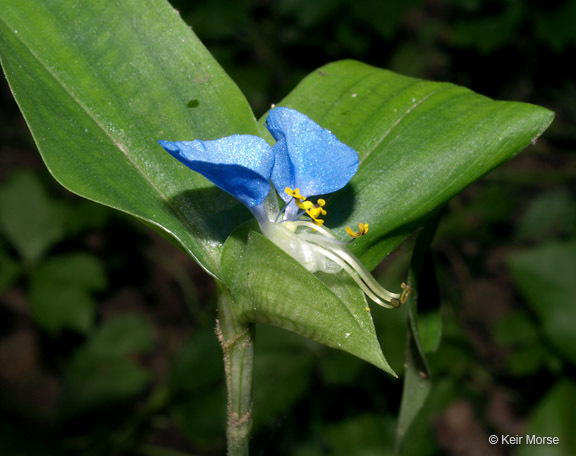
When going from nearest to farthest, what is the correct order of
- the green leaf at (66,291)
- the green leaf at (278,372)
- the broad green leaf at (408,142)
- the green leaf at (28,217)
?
the broad green leaf at (408,142)
the green leaf at (278,372)
the green leaf at (66,291)
the green leaf at (28,217)

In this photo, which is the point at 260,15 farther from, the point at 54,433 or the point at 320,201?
the point at 320,201

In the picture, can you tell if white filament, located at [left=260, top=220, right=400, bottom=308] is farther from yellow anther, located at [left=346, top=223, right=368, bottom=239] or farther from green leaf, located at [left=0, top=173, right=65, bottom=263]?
green leaf, located at [left=0, top=173, right=65, bottom=263]

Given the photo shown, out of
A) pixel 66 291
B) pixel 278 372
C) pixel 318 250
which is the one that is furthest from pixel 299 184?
pixel 66 291

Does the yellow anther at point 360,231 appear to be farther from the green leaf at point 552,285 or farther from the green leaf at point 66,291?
the green leaf at point 66,291

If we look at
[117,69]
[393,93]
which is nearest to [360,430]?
[393,93]

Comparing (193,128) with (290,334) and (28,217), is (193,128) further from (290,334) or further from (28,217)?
(28,217)
